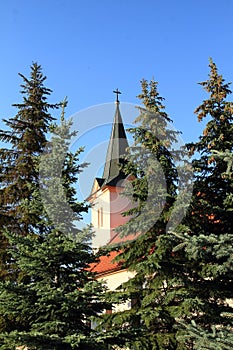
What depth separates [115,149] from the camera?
28.9 m

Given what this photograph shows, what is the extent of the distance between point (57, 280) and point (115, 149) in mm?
19845

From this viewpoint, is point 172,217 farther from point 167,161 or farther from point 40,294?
point 40,294

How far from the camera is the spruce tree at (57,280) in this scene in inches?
337

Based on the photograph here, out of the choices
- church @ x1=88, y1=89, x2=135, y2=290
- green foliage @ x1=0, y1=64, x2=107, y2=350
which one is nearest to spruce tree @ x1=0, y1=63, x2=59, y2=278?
green foliage @ x1=0, y1=64, x2=107, y2=350

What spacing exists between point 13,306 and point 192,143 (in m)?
7.52

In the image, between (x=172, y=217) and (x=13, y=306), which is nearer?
(x=13, y=306)

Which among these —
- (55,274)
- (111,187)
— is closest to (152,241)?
(55,274)

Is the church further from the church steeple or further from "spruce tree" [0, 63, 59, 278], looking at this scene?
"spruce tree" [0, 63, 59, 278]

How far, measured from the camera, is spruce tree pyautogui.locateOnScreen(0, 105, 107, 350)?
857 centimetres

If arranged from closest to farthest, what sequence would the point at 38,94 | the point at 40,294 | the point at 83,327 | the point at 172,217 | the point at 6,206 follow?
the point at 40,294 < the point at 83,327 < the point at 172,217 < the point at 6,206 < the point at 38,94

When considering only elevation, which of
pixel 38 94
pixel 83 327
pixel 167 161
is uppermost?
pixel 38 94

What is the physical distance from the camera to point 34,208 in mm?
10227

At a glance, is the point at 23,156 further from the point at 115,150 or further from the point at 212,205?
the point at 115,150

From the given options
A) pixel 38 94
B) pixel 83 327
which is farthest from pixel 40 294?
pixel 38 94
